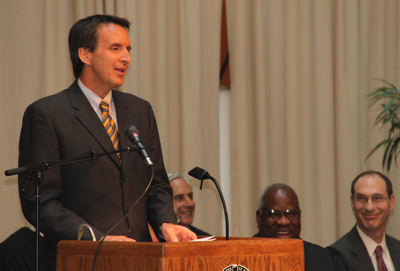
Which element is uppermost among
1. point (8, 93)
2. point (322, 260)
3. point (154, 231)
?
point (8, 93)

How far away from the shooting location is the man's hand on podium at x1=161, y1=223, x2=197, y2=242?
8.71 feet

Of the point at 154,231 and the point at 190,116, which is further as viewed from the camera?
the point at 190,116

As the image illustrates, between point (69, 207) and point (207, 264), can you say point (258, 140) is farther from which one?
point (207, 264)

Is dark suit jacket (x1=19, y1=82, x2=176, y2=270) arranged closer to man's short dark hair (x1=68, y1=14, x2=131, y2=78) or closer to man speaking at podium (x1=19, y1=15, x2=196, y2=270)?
man speaking at podium (x1=19, y1=15, x2=196, y2=270)

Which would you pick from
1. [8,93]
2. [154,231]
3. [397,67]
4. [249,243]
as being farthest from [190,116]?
[249,243]

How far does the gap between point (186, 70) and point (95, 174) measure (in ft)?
10.1

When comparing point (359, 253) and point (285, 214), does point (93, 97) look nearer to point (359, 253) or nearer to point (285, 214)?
point (285, 214)

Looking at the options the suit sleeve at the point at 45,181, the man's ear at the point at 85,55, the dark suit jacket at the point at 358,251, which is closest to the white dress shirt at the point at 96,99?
the man's ear at the point at 85,55

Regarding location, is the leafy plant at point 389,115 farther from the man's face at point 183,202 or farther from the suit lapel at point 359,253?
the man's face at point 183,202

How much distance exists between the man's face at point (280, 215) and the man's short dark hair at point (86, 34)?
243 cm

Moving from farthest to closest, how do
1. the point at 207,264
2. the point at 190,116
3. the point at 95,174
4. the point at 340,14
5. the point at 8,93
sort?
the point at 340,14 < the point at 190,116 < the point at 8,93 < the point at 95,174 < the point at 207,264

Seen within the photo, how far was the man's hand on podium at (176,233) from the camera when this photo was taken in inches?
105

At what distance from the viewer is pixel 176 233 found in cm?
273

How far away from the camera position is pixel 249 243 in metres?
2.32
